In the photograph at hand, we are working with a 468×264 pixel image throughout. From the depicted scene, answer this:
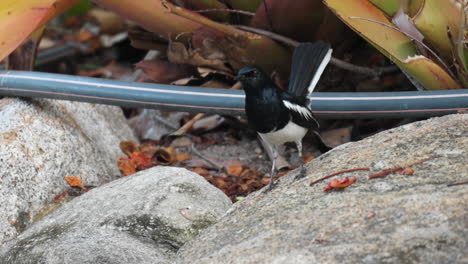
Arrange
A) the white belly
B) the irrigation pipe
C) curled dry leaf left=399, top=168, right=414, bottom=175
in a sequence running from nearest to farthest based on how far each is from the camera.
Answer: curled dry leaf left=399, top=168, right=414, bottom=175 < the white belly < the irrigation pipe

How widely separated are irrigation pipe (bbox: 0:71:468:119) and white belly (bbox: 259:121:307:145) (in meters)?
0.43

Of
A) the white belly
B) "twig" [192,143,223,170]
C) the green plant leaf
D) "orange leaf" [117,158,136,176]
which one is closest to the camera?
the white belly

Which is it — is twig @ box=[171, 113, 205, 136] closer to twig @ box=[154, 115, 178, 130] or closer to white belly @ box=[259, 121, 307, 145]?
twig @ box=[154, 115, 178, 130]

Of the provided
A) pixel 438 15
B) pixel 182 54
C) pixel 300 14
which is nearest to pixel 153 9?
pixel 182 54

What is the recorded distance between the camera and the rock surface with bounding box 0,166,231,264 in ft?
8.00

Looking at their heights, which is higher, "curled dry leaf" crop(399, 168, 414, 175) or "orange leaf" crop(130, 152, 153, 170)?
"curled dry leaf" crop(399, 168, 414, 175)

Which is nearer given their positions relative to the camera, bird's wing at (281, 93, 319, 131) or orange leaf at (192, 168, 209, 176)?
bird's wing at (281, 93, 319, 131)

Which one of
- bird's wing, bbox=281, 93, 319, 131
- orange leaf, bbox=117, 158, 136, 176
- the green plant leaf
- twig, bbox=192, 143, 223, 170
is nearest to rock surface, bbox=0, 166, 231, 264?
bird's wing, bbox=281, 93, 319, 131

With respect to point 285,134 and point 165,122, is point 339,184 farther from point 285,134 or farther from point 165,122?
point 165,122

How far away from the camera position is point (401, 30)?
3.27 m

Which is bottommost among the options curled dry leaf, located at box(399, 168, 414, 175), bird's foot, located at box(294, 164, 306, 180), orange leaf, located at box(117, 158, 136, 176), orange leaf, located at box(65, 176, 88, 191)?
orange leaf, located at box(117, 158, 136, 176)

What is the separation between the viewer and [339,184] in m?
2.39

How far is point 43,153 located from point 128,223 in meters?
0.84

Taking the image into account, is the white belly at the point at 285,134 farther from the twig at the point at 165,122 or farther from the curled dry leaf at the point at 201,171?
the twig at the point at 165,122
